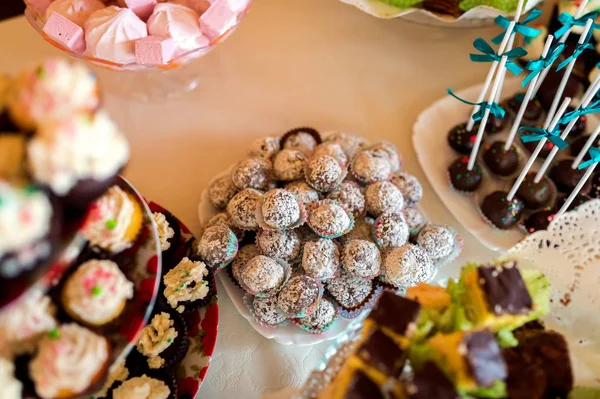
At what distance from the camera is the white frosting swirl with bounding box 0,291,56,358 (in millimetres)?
766

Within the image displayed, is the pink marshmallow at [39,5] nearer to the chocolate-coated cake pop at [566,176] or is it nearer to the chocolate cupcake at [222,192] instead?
the chocolate cupcake at [222,192]

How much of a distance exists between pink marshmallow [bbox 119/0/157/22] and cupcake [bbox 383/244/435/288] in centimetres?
97

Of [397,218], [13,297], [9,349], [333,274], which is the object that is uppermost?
[13,297]

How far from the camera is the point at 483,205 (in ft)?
5.08

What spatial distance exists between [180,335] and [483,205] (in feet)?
3.12

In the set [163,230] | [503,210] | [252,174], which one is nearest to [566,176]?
[503,210]

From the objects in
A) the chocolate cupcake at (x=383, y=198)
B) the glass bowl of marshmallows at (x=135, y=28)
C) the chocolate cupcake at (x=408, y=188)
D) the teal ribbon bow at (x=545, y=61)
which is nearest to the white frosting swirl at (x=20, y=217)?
the glass bowl of marshmallows at (x=135, y=28)

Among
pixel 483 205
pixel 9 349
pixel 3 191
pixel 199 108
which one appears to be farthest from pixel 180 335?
pixel 483 205

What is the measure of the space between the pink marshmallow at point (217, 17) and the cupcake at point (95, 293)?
2.63 ft

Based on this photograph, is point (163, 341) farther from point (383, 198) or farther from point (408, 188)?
point (408, 188)

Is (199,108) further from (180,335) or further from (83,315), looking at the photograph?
(83,315)

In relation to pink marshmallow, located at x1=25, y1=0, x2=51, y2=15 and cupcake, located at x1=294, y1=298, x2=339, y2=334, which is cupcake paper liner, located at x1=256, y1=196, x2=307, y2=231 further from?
pink marshmallow, located at x1=25, y1=0, x2=51, y2=15

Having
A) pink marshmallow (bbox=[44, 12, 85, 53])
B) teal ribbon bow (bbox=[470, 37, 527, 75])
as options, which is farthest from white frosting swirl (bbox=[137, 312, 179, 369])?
teal ribbon bow (bbox=[470, 37, 527, 75])

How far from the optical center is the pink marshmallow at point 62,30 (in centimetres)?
135
